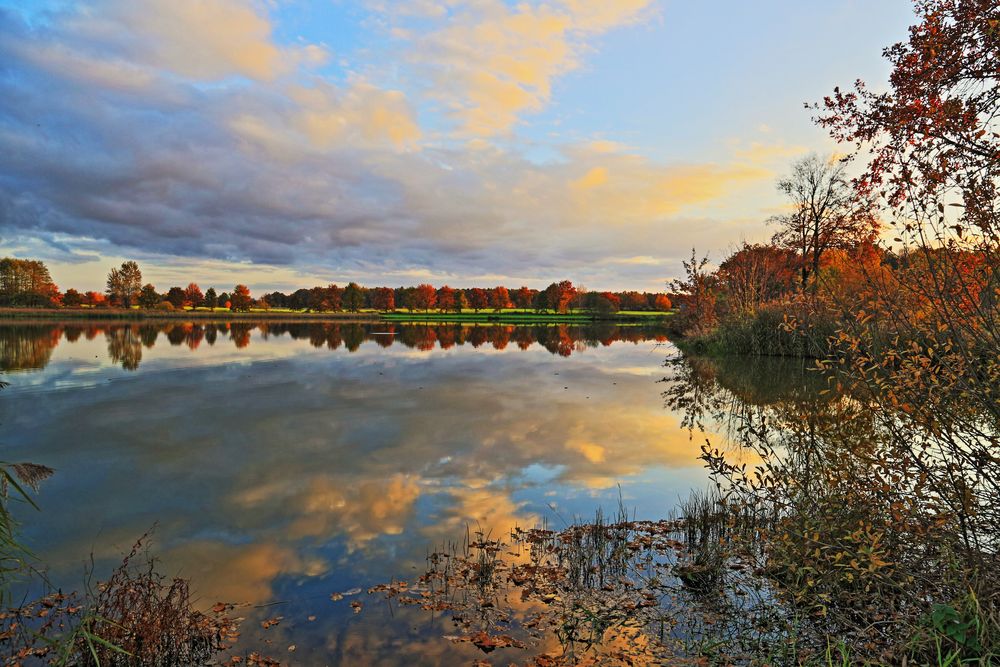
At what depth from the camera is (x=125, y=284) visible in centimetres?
12075

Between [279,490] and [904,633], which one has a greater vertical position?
[904,633]

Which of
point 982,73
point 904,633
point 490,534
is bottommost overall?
point 490,534

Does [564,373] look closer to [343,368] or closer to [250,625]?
[343,368]

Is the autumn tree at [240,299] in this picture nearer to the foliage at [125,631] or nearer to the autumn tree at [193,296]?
the autumn tree at [193,296]

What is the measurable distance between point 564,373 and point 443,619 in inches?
828

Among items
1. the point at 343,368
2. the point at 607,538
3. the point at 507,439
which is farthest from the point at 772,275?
the point at 607,538

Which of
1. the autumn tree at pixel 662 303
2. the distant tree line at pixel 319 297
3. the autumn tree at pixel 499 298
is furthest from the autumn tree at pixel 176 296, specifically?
the autumn tree at pixel 662 303

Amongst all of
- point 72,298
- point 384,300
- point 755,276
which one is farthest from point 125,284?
point 755,276

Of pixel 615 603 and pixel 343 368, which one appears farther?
pixel 343 368

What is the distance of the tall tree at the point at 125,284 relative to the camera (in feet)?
393

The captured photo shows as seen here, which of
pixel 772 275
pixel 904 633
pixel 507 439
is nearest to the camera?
pixel 904 633

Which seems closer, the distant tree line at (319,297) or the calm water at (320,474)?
the calm water at (320,474)

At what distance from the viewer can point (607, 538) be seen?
276 inches

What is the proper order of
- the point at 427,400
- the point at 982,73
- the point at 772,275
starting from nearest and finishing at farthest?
the point at 982,73, the point at 427,400, the point at 772,275
